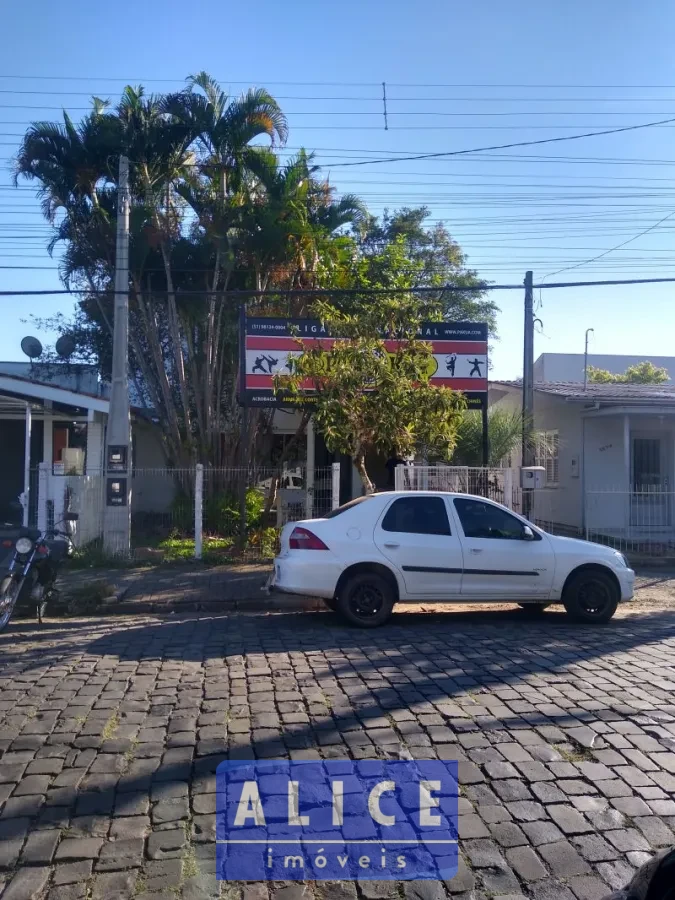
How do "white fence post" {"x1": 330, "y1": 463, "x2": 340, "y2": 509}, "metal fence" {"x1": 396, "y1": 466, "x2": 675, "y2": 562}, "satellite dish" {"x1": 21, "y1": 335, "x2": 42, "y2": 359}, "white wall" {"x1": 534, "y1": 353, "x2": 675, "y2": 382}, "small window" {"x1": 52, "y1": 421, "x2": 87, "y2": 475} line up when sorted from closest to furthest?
"white fence post" {"x1": 330, "y1": 463, "x2": 340, "y2": 509} < "metal fence" {"x1": 396, "y1": 466, "x2": 675, "y2": 562} < "small window" {"x1": 52, "y1": 421, "x2": 87, "y2": 475} < "satellite dish" {"x1": 21, "y1": 335, "x2": 42, "y2": 359} < "white wall" {"x1": 534, "y1": 353, "x2": 675, "y2": 382}

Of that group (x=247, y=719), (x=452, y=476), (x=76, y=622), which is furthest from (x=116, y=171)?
(x=247, y=719)

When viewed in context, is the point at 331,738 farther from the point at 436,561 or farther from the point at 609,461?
the point at 609,461

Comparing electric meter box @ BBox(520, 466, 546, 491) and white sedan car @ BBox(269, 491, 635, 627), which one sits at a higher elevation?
electric meter box @ BBox(520, 466, 546, 491)

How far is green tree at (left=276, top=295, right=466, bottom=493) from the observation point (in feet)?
42.5

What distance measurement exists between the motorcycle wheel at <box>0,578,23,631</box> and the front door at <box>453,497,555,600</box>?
514cm

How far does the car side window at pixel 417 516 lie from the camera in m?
9.79

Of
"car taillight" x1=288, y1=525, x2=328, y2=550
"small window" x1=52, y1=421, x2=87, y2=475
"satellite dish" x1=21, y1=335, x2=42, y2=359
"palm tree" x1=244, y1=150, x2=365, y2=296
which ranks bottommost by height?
"car taillight" x1=288, y1=525, x2=328, y2=550

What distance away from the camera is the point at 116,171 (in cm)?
1795

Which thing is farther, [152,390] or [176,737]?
[152,390]

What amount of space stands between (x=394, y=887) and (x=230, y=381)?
18.9m

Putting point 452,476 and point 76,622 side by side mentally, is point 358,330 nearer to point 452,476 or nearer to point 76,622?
point 452,476

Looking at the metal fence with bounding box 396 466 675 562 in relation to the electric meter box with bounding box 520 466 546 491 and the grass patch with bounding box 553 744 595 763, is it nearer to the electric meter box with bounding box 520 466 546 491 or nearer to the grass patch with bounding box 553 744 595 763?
the electric meter box with bounding box 520 466 546 491

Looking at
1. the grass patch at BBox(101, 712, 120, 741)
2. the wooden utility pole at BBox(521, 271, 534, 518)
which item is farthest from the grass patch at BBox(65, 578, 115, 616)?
the wooden utility pole at BBox(521, 271, 534, 518)

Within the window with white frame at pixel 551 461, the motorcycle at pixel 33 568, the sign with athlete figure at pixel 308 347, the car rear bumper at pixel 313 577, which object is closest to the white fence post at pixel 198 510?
the sign with athlete figure at pixel 308 347
